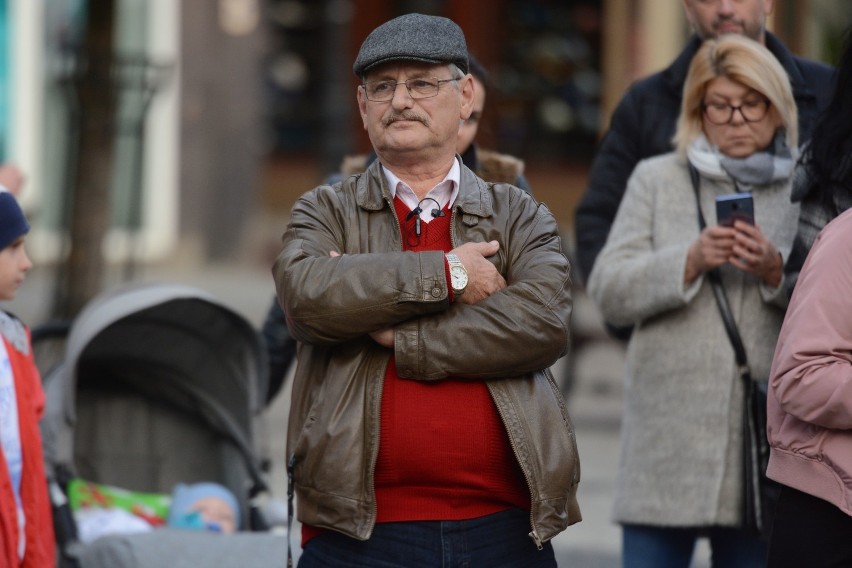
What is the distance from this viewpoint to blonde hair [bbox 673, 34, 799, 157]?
453cm

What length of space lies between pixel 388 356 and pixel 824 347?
94 cm

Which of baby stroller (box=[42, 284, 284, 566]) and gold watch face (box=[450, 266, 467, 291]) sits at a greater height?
gold watch face (box=[450, 266, 467, 291])

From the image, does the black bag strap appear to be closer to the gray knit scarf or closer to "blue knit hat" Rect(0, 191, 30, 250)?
the gray knit scarf

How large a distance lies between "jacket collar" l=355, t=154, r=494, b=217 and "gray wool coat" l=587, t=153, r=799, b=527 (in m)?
1.16

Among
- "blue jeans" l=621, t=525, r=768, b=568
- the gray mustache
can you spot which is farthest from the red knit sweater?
"blue jeans" l=621, t=525, r=768, b=568

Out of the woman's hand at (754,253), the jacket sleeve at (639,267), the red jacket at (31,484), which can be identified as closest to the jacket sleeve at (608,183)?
the jacket sleeve at (639,267)

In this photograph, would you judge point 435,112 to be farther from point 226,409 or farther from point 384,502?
point 226,409

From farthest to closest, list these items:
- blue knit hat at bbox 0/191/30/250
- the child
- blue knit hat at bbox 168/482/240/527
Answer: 1. blue knit hat at bbox 168/482/240/527
2. blue knit hat at bbox 0/191/30/250
3. the child

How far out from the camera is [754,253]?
14.3ft

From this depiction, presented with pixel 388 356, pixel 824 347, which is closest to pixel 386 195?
pixel 388 356

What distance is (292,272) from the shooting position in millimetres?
3385

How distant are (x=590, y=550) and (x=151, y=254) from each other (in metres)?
11.1

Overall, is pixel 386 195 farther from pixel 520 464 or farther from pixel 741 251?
pixel 741 251

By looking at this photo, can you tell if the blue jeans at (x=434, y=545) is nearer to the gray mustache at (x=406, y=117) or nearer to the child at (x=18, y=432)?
the gray mustache at (x=406, y=117)
